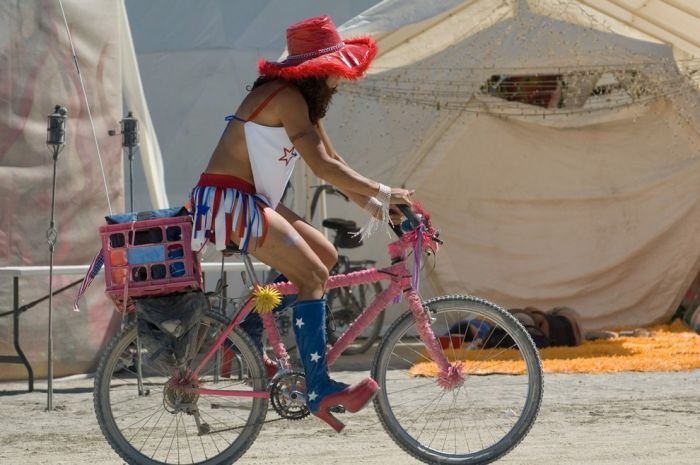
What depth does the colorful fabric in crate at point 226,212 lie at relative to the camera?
438 centimetres

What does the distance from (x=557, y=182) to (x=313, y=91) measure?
6.31m

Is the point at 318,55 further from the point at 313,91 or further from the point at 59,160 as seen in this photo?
the point at 59,160

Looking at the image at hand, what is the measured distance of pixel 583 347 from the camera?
905 cm

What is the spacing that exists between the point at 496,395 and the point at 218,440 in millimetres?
929

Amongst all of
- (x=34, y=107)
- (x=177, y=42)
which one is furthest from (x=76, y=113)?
(x=177, y=42)

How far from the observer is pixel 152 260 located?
449 cm

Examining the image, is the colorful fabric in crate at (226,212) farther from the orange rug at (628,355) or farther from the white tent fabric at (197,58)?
the white tent fabric at (197,58)

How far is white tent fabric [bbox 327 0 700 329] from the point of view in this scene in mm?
10117

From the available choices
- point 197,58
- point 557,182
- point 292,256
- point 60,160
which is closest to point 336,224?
point 557,182

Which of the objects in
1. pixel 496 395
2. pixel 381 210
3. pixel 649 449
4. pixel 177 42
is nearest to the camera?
pixel 381 210

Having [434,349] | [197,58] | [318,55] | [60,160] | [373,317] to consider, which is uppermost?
[197,58]

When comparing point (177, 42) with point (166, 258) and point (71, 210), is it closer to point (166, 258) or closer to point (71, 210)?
point (71, 210)

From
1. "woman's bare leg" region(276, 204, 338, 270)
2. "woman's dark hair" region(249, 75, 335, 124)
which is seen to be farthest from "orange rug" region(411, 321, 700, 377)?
"woman's dark hair" region(249, 75, 335, 124)

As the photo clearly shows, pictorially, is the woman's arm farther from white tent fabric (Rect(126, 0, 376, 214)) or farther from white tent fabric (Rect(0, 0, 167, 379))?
white tent fabric (Rect(126, 0, 376, 214))
